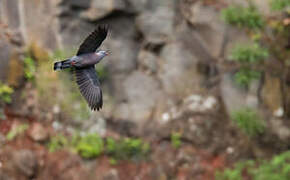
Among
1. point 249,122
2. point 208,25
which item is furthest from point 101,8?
point 249,122

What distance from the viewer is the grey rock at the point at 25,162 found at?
798 cm

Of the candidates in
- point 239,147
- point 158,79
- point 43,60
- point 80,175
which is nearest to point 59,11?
point 43,60

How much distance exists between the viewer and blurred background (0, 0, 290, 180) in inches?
342

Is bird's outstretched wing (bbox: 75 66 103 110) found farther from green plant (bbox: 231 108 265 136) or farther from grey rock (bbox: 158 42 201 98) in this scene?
grey rock (bbox: 158 42 201 98)

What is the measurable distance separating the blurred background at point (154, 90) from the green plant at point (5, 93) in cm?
2

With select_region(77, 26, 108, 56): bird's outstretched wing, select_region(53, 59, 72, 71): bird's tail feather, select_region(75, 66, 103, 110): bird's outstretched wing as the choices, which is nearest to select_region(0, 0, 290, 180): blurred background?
select_region(75, 66, 103, 110): bird's outstretched wing

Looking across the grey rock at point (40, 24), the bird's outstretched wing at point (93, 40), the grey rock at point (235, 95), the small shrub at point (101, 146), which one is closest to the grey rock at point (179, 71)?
the grey rock at point (235, 95)

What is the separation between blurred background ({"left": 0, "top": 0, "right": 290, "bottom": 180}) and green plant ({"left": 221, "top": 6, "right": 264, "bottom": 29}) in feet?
0.06

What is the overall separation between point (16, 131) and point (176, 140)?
2.77m

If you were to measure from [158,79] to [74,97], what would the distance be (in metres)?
1.59

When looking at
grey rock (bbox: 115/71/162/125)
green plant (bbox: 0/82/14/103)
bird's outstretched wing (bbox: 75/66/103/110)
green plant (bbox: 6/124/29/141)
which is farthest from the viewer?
grey rock (bbox: 115/71/162/125)

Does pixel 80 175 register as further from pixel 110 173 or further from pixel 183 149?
pixel 183 149

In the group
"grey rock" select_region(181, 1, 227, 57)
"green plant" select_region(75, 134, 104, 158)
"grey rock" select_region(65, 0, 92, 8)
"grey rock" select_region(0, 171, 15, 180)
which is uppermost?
"grey rock" select_region(65, 0, 92, 8)

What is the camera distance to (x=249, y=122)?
8.78m
